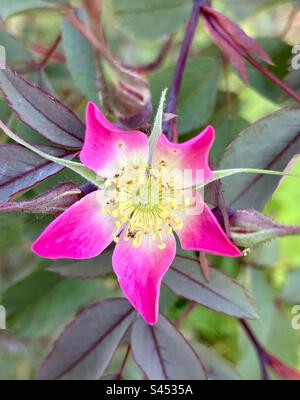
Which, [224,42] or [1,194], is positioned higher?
[224,42]

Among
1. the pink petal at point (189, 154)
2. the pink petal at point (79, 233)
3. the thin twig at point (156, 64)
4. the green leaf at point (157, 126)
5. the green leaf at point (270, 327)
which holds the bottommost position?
the green leaf at point (270, 327)

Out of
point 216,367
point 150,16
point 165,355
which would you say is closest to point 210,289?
point 165,355

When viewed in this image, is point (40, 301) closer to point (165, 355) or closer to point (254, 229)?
point (165, 355)

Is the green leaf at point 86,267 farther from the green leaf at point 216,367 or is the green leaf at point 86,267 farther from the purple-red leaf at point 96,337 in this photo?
the green leaf at point 216,367

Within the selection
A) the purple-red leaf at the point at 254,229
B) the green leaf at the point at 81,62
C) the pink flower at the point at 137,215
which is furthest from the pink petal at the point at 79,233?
the green leaf at the point at 81,62

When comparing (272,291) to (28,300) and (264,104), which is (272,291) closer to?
(28,300)
